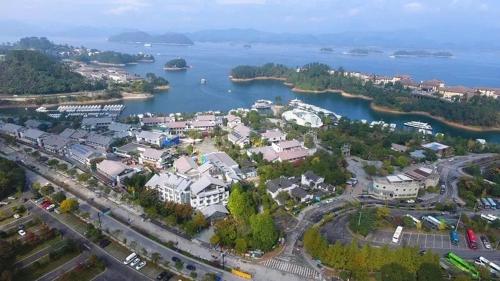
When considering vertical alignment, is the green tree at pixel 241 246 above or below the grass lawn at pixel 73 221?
above

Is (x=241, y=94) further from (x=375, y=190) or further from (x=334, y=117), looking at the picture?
(x=375, y=190)

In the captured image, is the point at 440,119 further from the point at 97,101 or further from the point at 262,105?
the point at 97,101

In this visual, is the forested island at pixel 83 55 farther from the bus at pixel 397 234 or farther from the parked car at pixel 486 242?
the parked car at pixel 486 242

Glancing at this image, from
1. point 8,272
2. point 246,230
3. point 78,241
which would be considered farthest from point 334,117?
point 8,272

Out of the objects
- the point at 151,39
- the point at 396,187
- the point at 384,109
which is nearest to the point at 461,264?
the point at 396,187

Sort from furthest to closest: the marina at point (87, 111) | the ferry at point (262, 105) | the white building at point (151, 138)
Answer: the ferry at point (262, 105) < the marina at point (87, 111) < the white building at point (151, 138)

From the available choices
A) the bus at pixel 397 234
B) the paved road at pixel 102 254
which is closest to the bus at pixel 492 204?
the bus at pixel 397 234
